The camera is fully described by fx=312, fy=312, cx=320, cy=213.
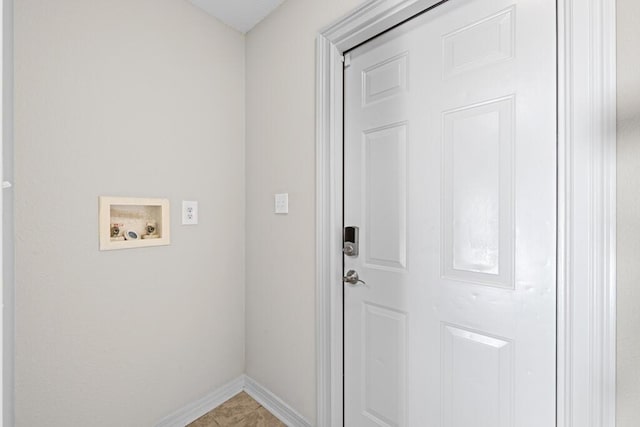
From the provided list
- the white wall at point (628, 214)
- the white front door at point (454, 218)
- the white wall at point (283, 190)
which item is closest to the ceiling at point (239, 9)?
the white wall at point (283, 190)

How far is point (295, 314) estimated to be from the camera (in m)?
1.70

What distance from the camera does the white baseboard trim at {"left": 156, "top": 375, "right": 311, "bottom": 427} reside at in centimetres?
166

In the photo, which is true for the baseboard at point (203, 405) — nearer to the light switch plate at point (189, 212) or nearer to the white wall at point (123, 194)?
the white wall at point (123, 194)

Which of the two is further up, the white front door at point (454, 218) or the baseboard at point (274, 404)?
the white front door at point (454, 218)

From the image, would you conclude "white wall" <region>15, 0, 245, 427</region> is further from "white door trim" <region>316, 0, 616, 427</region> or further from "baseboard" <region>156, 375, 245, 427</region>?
"white door trim" <region>316, 0, 616, 427</region>

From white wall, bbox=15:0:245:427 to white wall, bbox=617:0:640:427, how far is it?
1.76 meters

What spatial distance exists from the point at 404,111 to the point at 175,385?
1810 mm

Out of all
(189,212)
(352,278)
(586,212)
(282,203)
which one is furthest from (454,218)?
(189,212)

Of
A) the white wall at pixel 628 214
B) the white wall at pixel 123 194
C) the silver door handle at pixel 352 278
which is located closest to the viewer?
the white wall at pixel 628 214

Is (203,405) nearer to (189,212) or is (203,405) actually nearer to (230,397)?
(230,397)

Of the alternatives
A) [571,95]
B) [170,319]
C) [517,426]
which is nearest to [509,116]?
[571,95]

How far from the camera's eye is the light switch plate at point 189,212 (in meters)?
1.72

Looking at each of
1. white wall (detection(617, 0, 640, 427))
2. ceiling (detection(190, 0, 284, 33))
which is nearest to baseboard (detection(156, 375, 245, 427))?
white wall (detection(617, 0, 640, 427))

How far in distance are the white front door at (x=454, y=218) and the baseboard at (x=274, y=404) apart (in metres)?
0.33
